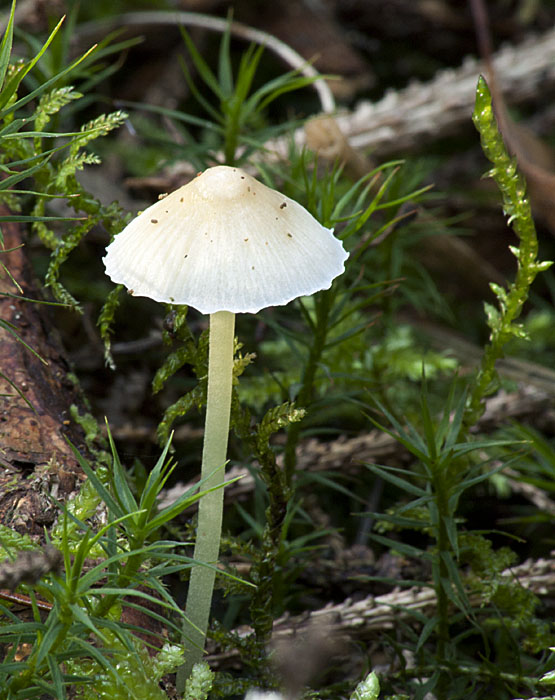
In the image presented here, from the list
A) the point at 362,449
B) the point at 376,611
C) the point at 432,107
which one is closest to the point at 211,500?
the point at 376,611

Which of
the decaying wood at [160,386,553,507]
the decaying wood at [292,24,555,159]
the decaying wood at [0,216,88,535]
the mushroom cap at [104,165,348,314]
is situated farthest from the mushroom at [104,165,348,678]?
the decaying wood at [292,24,555,159]

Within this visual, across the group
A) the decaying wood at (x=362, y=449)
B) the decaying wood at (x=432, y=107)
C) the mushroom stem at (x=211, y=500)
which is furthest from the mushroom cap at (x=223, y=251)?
the decaying wood at (x=432, y=107)

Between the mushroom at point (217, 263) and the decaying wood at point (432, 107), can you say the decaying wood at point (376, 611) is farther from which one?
the decaying wood at point (432, 107)

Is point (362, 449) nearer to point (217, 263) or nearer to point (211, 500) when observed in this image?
point (211, 500)

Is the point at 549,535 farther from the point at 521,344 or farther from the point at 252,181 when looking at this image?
the point at 252,181

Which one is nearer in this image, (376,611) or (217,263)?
(217,263)

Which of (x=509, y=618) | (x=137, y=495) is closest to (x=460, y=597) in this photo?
(x=509, y=618)
